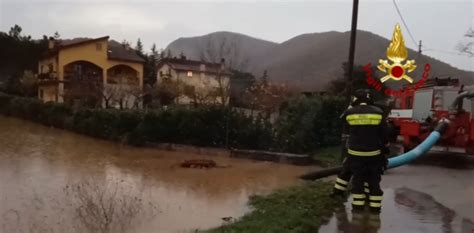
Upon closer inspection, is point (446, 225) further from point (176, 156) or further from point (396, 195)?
point (176, 156)

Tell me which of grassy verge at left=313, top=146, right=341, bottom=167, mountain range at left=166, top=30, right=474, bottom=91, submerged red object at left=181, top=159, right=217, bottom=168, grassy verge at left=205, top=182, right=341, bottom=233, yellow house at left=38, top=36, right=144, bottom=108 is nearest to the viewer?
grassy verge at left=205, top=182, right=341, bottom=233

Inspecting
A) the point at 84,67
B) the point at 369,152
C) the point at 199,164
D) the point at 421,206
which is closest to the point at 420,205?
the point at 421,206

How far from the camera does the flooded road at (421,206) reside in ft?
21.7

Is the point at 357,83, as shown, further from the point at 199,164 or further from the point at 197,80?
the point at 197,80

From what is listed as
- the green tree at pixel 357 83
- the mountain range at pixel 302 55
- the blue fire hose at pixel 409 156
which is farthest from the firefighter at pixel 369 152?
the mountain range at pixel 302 55

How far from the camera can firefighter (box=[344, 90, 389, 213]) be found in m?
7.27

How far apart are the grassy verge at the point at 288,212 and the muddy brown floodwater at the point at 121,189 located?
567 millimetres

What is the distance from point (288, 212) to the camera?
24.3 ft

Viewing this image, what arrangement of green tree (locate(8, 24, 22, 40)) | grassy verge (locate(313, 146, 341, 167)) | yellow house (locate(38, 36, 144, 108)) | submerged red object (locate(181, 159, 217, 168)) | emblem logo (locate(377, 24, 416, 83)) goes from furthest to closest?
green tree (locate(8, 24, 22, 40)) → yellow house (locate(38, 36, 144, 108)) → submerged red object (locate(181, 159, 217, 168)) → grassy verge (locate(313, 146, 341, 167)) → emblem logo (locate(377, 24, 416, 83))

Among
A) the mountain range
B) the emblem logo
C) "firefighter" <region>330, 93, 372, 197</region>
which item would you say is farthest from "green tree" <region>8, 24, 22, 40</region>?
"firefighter" <region>330, 93, 372, 197</region>

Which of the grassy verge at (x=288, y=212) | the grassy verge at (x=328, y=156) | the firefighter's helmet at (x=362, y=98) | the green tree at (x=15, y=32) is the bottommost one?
the grassy verge at (x=328, y=156)

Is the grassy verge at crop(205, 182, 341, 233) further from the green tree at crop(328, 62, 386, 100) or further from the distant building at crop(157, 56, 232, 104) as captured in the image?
the green tree at crop(328, 62, 386, 100)

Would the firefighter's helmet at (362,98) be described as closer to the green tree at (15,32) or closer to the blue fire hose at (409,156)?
the blue fire hose at (409,156)

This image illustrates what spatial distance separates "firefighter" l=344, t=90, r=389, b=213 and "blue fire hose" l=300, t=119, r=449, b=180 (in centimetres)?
219
